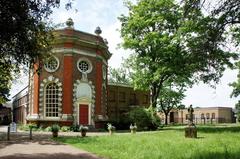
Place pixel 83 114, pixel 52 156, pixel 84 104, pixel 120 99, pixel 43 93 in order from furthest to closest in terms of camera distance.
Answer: pixel 120 99 → pixel 84 104 → pixel 83 114 → pixel 43 93 → pixel 52 156

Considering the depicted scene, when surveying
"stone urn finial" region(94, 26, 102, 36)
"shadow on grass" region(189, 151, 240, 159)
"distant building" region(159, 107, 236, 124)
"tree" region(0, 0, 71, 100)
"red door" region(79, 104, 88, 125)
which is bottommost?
"distant building" region(159, 107, 236, 124)

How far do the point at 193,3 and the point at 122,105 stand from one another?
42.9 m

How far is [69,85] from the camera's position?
40.8 m

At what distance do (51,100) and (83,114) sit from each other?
3716 millimetres

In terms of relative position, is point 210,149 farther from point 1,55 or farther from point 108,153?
point 1,55

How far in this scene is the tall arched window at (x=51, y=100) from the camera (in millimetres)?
40531

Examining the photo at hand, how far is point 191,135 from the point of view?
86.3ft

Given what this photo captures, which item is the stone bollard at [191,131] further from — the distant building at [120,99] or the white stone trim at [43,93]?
the distant building at [120,99]

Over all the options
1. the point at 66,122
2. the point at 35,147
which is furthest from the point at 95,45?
the point at 35,147

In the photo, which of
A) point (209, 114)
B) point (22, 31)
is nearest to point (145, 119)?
point (22, 31)

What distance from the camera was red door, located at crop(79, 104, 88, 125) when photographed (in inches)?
1631

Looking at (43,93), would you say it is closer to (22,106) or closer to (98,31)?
(98,31)

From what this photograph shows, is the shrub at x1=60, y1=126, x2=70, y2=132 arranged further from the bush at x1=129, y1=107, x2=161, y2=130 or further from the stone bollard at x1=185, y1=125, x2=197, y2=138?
the stone bollard at x1=185, y1=125, x2=197, y2=138

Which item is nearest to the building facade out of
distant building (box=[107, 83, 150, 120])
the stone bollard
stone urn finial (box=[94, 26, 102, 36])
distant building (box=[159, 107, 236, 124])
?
distant building (box=[107, 83, 150, 120])
